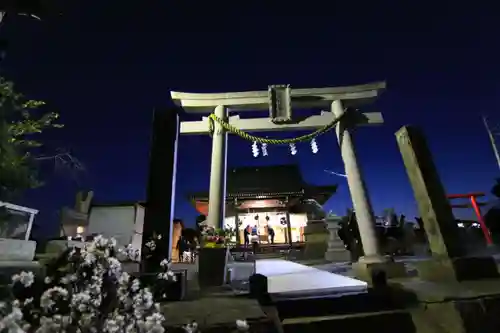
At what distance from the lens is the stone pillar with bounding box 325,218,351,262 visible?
11.5 m

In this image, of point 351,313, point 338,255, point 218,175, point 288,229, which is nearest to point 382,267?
point 351,313

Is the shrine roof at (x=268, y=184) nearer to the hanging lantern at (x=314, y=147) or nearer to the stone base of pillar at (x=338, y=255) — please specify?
the stone base of pillar at (x=338, y=255)

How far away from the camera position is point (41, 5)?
10.1ft

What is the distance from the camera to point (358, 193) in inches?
300

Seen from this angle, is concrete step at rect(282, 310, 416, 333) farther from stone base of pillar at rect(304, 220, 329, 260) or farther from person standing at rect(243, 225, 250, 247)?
person standing at rect(243, 225, 250, 247)

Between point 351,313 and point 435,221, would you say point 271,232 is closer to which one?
point 435,221

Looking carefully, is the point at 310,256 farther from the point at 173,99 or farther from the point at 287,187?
the point at 173,99

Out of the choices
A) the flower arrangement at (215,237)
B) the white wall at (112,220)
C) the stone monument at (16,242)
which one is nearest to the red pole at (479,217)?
the flower arrangement at (215,237)

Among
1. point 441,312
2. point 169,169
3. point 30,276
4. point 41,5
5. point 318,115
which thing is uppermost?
point 318,115

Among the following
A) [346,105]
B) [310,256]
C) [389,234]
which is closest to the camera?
[346,105]

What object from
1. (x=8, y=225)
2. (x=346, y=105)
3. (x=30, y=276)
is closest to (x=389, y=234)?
(x=346, y=105)

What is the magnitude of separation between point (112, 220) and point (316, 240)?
54.1ft

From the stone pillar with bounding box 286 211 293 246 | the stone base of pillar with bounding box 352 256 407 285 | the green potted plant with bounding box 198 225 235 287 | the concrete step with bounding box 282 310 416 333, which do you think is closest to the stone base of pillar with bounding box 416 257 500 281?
the stone base of pillar with bounding box 352 256 407 285

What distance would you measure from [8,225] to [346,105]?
11.3 m
